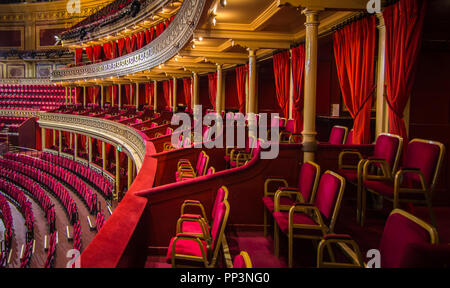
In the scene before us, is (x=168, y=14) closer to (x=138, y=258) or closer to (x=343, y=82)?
(x=343, y=82)

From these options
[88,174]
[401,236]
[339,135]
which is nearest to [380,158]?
[339,135]

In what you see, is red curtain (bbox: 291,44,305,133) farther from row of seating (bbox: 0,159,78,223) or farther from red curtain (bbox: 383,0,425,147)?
row of seating (bbox: 0,159,78,223)

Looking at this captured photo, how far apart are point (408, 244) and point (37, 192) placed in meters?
15.4

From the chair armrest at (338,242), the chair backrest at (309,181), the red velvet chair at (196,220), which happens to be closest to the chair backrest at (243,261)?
the chair armrest at (338,242)

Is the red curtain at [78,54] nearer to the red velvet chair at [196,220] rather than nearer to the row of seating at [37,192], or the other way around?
the row of seating at [37,192]

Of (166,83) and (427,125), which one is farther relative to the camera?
(166,83)

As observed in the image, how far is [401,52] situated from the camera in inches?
180

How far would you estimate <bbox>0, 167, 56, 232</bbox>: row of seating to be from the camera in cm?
1121

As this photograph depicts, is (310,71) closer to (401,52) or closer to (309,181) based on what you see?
(401,52)

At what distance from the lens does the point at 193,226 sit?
12.9 feet

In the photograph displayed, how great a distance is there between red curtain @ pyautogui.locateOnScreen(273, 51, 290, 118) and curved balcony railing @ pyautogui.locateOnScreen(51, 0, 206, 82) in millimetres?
2583

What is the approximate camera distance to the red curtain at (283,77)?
368 inches
